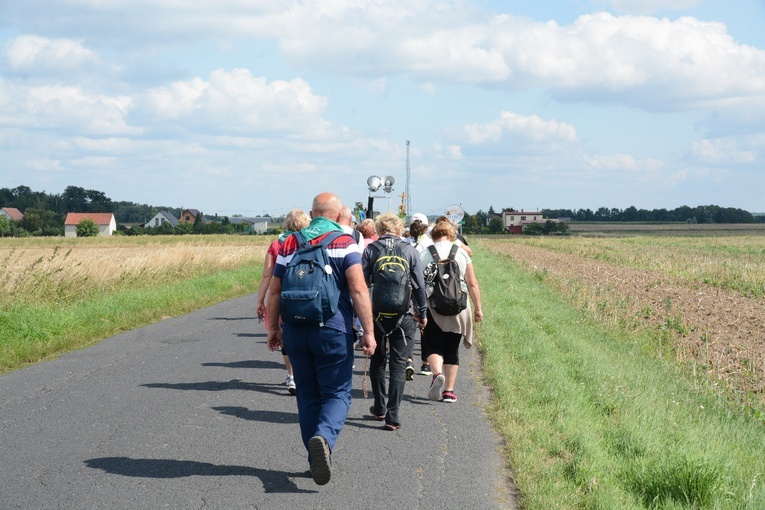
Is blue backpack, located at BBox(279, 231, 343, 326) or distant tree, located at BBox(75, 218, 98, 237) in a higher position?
blue backpack, located at BBox(279, 231, 343, 326)

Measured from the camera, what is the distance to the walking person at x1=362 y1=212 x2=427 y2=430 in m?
7.02

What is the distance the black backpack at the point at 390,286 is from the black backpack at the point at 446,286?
2.74ft

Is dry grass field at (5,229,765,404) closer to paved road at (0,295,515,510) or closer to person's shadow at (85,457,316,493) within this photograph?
paved road at (0,295,515,510)

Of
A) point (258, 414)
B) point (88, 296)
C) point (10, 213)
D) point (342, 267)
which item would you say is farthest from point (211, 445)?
point (10, 213)

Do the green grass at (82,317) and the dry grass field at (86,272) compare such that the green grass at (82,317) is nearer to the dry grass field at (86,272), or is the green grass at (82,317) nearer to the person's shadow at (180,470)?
the dry grass field at (86,272)

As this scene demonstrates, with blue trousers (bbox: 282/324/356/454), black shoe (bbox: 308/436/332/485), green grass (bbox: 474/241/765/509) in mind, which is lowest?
green grass (bbox: 474/241/765/509)

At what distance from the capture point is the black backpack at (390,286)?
7.02 meters

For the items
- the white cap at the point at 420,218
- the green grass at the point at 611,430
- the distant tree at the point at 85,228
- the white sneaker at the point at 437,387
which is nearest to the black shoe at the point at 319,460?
the green grass at the point at 611,430

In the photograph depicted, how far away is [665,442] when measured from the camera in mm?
6379

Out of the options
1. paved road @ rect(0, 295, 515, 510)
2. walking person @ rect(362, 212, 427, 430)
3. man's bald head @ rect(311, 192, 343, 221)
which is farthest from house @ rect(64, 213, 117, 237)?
man's bald head @ rect(311, 192, 343, 221)

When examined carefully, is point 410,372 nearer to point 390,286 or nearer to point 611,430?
point 390,286

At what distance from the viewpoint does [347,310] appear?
5.64 m

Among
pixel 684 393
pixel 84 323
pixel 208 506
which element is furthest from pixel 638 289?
pixel 208 506

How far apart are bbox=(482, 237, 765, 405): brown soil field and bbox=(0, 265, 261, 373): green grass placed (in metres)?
9.11
